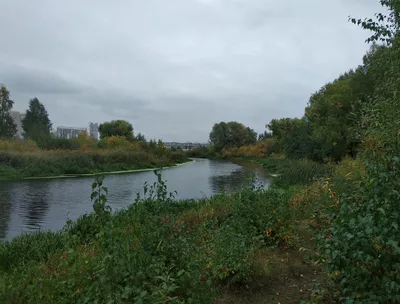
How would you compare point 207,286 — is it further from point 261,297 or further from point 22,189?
point 22,189

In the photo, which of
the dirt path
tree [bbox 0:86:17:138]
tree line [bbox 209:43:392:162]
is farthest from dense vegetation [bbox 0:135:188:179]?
the dirt path

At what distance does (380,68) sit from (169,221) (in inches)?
193

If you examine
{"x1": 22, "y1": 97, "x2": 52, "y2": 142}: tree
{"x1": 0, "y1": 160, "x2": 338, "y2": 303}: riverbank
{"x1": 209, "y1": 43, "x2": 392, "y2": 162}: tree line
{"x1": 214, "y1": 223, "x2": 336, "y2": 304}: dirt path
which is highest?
{"x1": 22, "y1": 97, "x2": 52, "y2": 142}: tree

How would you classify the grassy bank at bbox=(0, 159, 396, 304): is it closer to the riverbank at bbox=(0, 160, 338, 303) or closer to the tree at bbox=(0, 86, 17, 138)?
the riverbank at bbox=(0, 160, 338, 303)

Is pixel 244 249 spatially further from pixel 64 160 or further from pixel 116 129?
pixel 116 129

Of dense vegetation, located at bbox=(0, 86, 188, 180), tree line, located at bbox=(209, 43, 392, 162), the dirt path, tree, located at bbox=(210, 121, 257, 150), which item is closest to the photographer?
the dirt path

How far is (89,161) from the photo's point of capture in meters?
29.9

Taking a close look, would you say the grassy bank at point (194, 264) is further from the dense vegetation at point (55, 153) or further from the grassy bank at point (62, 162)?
the dense vegetation at point (55, 153)

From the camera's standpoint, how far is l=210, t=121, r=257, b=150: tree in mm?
83875

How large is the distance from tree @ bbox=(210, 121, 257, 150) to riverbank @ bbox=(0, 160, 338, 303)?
78.1m

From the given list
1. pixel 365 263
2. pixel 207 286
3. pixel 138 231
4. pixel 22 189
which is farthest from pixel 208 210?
pixel 22 189

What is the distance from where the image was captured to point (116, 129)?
64812mm

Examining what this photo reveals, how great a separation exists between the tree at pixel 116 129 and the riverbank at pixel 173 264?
59.6 metres

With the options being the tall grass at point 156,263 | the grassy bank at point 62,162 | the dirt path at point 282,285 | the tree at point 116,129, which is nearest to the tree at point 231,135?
the tree at point 116,129
